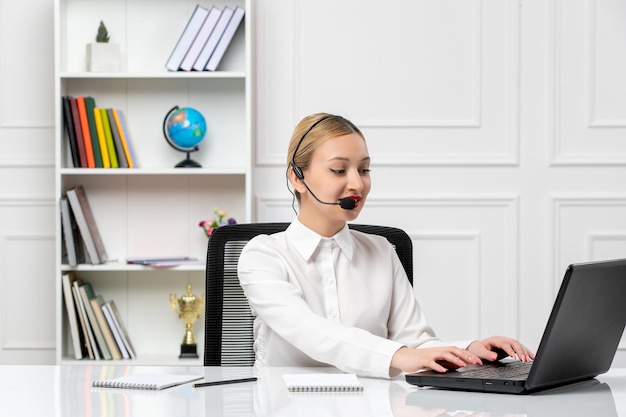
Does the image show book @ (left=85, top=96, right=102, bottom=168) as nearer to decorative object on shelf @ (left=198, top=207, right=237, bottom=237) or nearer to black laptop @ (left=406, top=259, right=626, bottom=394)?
decorative object on shelf @ (left=198, top=207, right=237, bottom=237)

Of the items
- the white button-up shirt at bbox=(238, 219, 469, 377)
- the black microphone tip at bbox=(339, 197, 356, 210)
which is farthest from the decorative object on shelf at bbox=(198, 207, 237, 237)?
the black microphone tip at bbox=(339, 197, 356, 210)

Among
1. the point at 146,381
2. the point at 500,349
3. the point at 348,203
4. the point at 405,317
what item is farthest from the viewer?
the point at 405,317

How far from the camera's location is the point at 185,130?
3102mm

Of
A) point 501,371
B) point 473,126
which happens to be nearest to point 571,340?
point 501,371

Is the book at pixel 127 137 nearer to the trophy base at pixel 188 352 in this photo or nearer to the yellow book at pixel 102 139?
the yellow book at pixel 102 139

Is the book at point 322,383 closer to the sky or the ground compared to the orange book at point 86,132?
closer to the ground

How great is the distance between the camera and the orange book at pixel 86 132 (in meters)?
3.10

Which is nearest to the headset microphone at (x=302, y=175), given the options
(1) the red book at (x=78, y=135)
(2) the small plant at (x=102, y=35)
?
(1) the red book at (x=78, y=135)

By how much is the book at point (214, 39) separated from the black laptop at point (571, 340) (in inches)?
80.0

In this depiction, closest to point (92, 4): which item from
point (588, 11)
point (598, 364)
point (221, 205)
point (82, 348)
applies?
point (221, 205)

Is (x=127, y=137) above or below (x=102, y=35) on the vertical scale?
below

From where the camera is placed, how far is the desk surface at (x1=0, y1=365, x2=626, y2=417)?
111 cm

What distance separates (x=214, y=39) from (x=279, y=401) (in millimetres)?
2156

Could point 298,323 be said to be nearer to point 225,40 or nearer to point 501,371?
point 501,371
